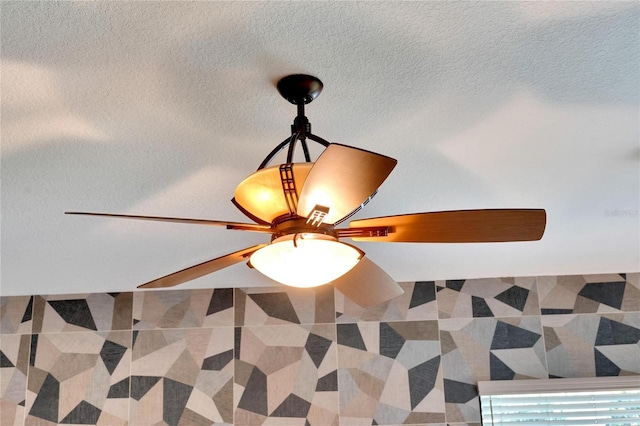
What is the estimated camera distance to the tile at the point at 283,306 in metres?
3.82

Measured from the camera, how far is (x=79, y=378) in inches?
149

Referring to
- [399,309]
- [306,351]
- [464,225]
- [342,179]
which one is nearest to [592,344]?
[399,309]

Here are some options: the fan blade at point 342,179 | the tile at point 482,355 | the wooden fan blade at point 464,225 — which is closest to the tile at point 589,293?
the tile at point 482,355

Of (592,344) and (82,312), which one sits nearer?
(592,344)

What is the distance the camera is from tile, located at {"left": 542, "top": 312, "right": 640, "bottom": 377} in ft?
12.1

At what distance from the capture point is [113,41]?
158 centimetres

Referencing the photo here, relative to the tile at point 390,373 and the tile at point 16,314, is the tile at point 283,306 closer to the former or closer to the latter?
the tile at point 390,373

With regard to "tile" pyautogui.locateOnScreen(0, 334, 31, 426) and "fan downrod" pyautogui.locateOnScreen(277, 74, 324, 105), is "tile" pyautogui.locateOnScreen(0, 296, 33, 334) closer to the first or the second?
"tile" pyautogui.locateOnScreen(0, 334, 31, 426)

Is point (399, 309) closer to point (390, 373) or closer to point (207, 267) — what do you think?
point (390, 373)

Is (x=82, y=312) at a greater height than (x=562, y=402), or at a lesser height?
greater

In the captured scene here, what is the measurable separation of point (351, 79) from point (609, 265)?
2.49 m

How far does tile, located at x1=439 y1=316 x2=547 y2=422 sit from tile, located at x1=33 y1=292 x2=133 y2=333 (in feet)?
6.05

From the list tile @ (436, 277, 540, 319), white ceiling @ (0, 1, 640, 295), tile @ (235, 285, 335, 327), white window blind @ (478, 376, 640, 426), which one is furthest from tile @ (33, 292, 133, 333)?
white window blind @ (478, 376, 640, 426)

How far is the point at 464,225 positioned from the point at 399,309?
7.35ft
